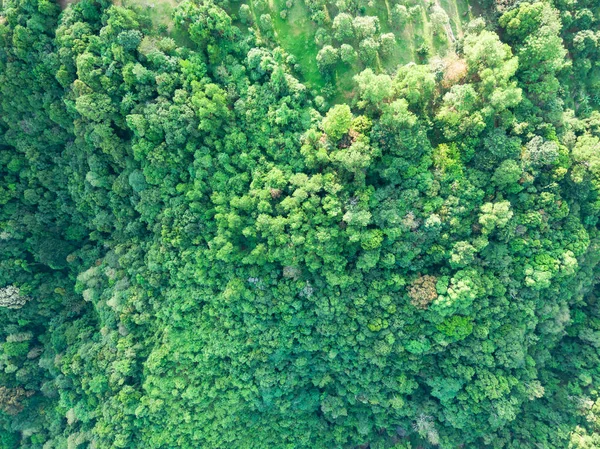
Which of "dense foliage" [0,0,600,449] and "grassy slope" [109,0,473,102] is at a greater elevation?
"grassy slope" [109,0,473,102]

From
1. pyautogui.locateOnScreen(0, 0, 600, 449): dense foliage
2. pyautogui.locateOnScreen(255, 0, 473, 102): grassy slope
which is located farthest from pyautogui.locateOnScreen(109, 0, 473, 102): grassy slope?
pyautogui.locateOnScreen(0, 0, 600, 449): dense foliage

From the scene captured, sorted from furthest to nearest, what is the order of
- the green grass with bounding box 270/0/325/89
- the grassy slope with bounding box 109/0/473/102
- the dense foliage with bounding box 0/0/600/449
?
1. the green grass with bounding box 270/0/325/89
2. the grassy slope with bounding box 109/0/473/102
3. the dense foliage with bounding box 0/0/600/449

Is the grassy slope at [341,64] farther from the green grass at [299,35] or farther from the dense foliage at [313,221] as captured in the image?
the dense foliage at [313,221]

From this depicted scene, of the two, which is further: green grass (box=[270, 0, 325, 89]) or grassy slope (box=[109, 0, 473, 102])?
green grass (box=[270, 0, 325, 89])

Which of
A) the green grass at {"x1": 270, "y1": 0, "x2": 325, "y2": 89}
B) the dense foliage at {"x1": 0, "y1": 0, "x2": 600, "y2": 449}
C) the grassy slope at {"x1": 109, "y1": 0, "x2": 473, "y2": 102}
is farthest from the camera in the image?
the green grass at {"x1": 270, "y1": 0, "x2": 325, "y2": 89}

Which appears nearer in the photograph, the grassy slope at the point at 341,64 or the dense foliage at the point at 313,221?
the dense foliage at the point at 313,221

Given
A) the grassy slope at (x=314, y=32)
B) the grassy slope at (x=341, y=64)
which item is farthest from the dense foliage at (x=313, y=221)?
the grassy slope at (x=341, y=64)

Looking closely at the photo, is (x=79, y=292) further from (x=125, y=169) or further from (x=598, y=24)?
(x=598, y=24)

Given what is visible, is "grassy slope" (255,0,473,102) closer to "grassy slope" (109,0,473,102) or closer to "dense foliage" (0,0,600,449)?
"grassy slope" (109,0,473,102)

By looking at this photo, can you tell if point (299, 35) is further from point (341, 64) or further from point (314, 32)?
point (341, 64)
